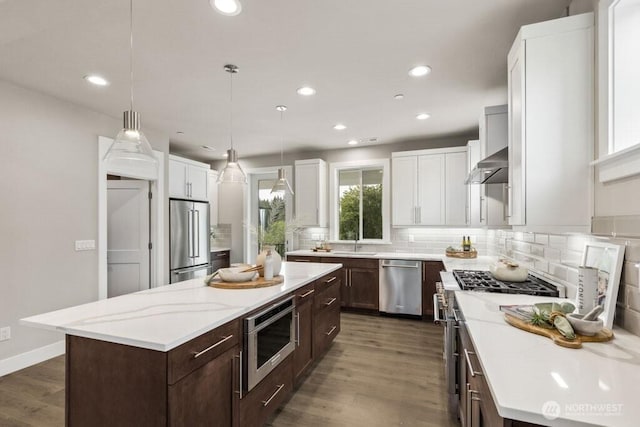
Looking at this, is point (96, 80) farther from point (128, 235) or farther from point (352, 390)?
point (352, 390)

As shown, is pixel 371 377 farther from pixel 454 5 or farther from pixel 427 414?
pixel 454 5

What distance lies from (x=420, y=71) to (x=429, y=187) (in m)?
2.29

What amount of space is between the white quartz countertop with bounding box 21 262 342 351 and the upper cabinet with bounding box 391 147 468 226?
3020mm

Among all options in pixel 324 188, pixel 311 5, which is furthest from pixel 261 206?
pixel 311 5

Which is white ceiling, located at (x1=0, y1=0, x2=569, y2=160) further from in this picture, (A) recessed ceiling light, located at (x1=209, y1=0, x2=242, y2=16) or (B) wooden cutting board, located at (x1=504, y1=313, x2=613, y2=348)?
(B) wooden cutting board, located at (x1=504, y1=313, x2=613, y2=348)

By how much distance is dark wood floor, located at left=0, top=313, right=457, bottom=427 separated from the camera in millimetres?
2141

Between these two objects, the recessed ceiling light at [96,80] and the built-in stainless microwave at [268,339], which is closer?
the built-in stainless microwave at [268,339]

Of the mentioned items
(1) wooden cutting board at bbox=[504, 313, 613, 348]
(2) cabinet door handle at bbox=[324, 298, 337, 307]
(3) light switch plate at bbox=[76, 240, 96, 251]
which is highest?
(3) light switch plate at bbox=[76, 240, 96, 251]

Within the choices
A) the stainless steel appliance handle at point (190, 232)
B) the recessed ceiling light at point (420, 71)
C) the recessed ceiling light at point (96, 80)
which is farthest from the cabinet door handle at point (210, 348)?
the stainless steel appliance handle at point (190, 232)

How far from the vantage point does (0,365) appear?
2.79 metres

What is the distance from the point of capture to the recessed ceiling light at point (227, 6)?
5.87ft

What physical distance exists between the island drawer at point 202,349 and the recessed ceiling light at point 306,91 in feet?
7.46

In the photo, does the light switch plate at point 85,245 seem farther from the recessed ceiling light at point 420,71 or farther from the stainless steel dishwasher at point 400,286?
the recessed ceiling light at point 420,71

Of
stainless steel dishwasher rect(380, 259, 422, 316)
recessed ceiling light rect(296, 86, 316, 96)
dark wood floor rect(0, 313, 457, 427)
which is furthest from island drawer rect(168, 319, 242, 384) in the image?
stainless steel dishwasher rect(380, 259, 422, 316)
